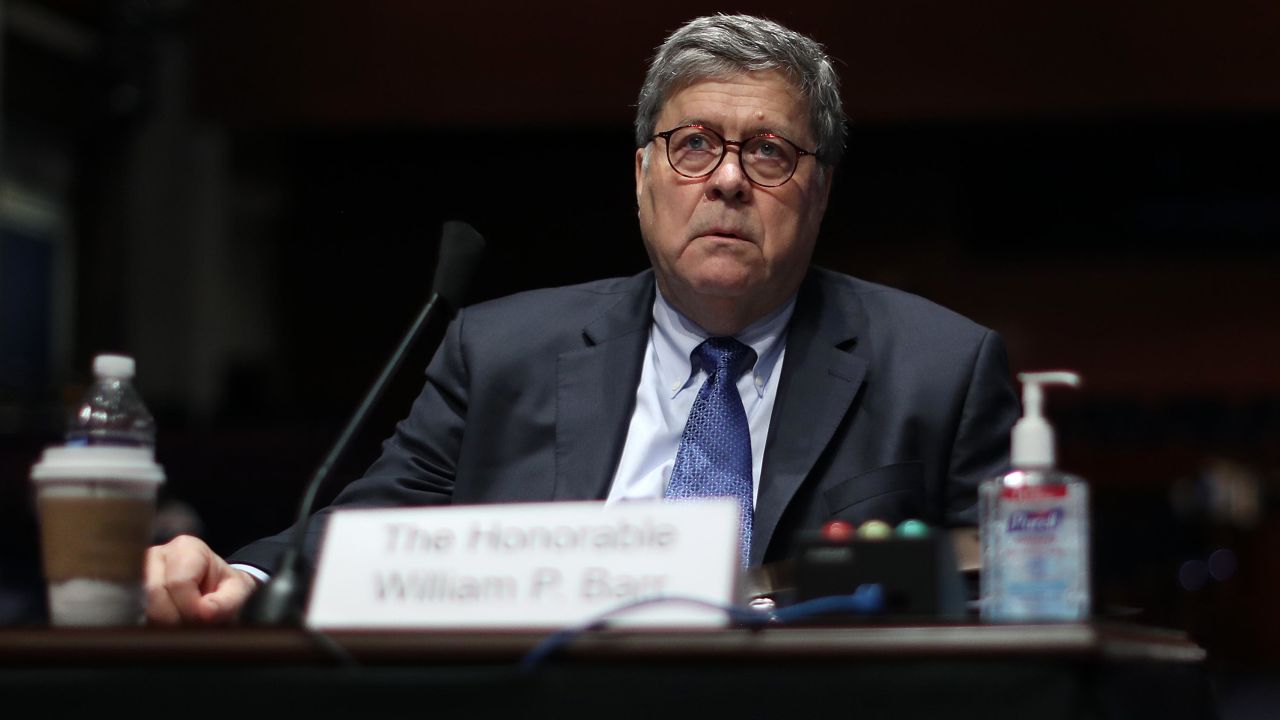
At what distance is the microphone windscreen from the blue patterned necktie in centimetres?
35

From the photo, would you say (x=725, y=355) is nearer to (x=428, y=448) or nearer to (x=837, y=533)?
(x=428, y=448)

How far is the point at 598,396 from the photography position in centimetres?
158

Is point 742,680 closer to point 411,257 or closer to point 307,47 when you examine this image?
point 307,47

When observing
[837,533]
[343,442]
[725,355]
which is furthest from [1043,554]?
[725,355]

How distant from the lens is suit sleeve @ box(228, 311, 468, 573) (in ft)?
5.24

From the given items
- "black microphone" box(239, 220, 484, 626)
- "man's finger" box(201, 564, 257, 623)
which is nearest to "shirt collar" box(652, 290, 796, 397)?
"black microphone" box(239, 220, 484, 626)

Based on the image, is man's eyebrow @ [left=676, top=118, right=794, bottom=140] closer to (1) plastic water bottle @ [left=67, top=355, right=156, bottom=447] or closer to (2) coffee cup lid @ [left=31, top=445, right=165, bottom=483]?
(1) plastic water bottle @ [left=67, top=355, right=156, bottom=447]

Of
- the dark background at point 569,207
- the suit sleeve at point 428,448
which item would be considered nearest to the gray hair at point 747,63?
the suit sleeve at point 428,448

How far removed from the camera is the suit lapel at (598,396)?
1512 millimetres

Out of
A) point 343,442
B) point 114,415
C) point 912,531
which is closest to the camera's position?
point 912,531

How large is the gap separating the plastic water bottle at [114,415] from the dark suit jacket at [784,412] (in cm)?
20

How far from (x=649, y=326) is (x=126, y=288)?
20.2 feet

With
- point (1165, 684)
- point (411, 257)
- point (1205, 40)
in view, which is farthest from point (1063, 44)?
point (1165, 684)

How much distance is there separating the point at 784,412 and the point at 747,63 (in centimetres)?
39
